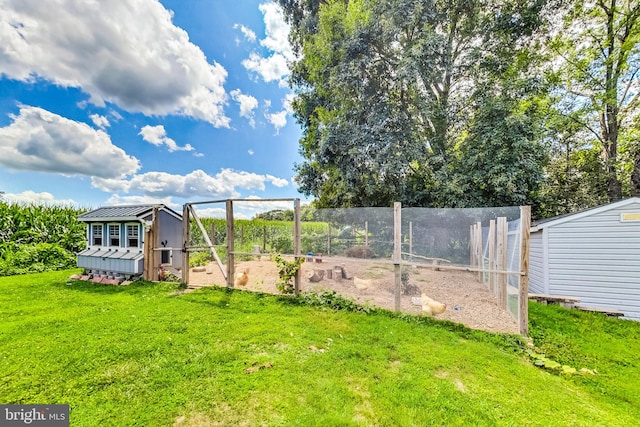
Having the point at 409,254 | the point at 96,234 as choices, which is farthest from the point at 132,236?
the point at 409,254

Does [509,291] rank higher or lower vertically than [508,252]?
lower

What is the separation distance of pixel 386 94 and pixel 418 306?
303 inches

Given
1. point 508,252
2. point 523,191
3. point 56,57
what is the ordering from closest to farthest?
point 508,252
point 56,57
point 523,191

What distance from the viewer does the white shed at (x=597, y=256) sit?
5.18m

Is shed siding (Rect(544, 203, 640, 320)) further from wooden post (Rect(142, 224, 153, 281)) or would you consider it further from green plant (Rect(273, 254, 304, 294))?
wooden post (Rect(142, 224, 153, 281))

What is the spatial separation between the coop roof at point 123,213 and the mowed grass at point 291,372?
2.64 metres

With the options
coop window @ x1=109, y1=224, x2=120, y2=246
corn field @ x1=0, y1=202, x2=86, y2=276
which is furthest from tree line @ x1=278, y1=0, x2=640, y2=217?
corn field @ x1=0, y1=202, x2=86, y2=276

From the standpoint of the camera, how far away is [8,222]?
29.1 feet

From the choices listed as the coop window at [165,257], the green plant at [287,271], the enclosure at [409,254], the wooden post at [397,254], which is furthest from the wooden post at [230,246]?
the wooden post at [397,254]

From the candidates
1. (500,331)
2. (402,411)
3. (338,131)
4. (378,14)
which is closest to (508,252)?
(500,331)

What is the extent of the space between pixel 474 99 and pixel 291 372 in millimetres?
9717

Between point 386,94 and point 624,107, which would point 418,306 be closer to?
point 386,94

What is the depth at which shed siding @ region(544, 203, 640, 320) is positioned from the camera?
5.18 meters

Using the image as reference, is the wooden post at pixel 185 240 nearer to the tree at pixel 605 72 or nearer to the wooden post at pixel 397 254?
the wooden post at pixel 397 254
